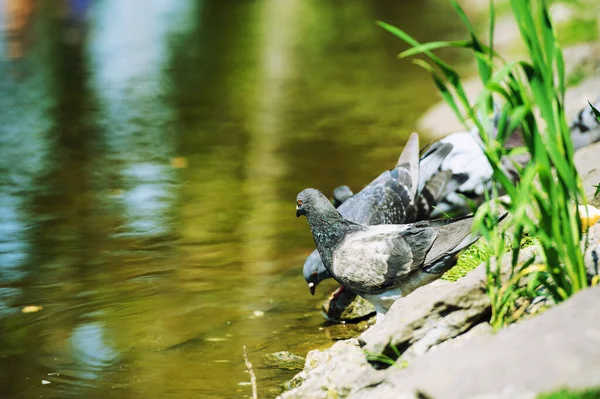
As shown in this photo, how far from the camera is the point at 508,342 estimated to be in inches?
132

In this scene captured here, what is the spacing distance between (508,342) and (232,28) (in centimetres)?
1647

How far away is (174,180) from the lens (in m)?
9.56

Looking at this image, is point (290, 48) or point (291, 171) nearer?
point (291, 171)

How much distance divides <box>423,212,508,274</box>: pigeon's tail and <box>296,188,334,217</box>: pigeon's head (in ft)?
2.11

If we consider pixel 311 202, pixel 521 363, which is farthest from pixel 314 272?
pixel 521 363

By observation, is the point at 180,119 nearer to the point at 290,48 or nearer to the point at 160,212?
the point at 160,212

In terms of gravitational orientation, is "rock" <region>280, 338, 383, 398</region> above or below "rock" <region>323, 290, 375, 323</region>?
above

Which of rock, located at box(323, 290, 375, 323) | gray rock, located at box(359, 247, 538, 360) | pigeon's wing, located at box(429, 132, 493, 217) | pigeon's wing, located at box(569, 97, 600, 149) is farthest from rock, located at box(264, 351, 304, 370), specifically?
pigeon's wing, located at box(569, 97, 600, 149)

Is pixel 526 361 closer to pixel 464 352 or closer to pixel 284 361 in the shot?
pixel 464 352

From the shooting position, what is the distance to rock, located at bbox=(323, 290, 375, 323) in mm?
5953

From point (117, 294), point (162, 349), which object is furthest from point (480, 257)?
point (117, 294)

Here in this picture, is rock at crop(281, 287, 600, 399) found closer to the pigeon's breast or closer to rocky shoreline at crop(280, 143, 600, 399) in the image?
rocky shoreline at crop(280, 143, 600, 399)

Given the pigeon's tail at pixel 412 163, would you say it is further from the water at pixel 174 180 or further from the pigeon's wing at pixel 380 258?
the pigeon's wing at pixel 380 258

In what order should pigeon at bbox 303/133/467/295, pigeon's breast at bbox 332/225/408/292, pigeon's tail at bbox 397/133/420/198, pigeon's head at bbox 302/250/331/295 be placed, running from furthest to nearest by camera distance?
pigeon's tail at bbox 397/133/420/198 → pigeon at bbox 303/133/467/295 → pigeon's head at bbox 302/250/331/295 → pigeon's breast at bbox 332/225/408/292
